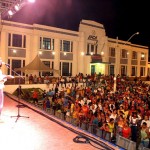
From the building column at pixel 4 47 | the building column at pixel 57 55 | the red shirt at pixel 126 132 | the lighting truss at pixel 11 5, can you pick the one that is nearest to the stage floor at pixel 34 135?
the red shirt at pixel 126 132

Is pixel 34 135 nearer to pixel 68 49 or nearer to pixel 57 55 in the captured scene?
pixel 57 55

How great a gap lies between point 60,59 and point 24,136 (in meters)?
24.2

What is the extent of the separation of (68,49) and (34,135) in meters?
25.2

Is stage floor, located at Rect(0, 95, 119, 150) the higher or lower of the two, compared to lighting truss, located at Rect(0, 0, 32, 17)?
lower

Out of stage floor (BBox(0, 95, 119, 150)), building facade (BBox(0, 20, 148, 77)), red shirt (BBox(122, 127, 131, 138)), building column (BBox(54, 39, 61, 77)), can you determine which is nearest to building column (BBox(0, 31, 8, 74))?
building facade (BBox(0, 20, 148, 77))

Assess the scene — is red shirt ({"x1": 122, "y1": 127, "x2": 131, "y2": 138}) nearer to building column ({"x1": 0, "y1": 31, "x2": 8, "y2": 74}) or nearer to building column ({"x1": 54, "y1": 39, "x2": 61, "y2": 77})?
building column ({"x1": 0, "y1": 31, "x2": 8, "y2": 74})

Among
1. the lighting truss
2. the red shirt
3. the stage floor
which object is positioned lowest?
the red shirt

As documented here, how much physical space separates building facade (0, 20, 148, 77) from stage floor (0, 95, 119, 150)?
1642 cm

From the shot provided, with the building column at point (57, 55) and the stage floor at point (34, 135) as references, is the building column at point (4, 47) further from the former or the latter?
the stage floor at point (34, 135)

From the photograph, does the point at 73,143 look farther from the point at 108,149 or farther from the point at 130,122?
the point at 130,122

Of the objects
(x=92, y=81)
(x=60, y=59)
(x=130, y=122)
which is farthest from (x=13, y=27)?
(x=130, y=122)

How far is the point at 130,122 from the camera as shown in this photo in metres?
10.7

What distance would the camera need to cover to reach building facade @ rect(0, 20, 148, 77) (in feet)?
86.9

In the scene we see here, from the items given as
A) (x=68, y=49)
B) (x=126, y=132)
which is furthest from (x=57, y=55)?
(x=126, y=132)
